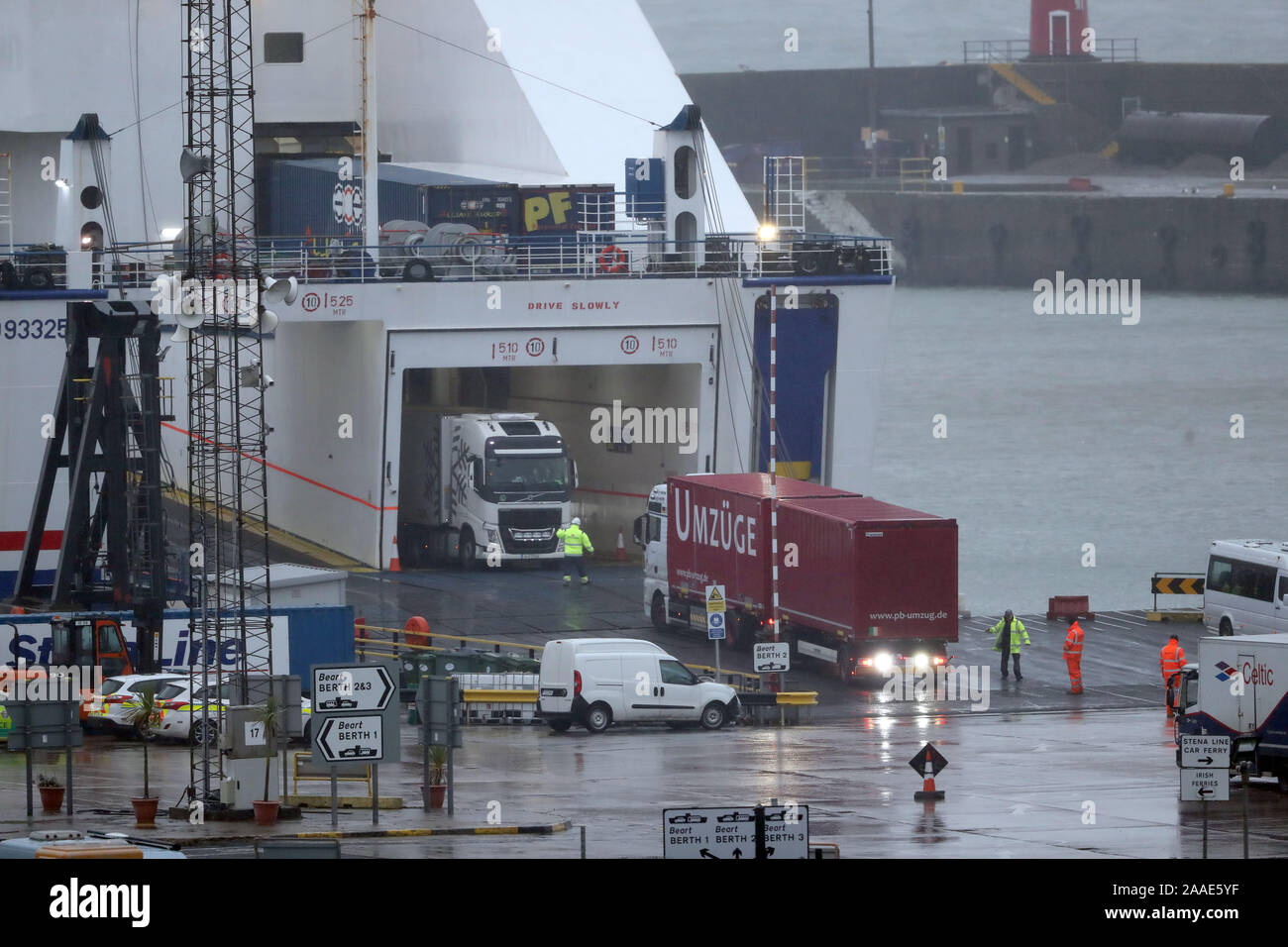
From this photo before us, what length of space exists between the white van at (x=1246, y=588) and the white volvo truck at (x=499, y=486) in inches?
461

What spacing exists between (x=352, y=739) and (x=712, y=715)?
11038mm

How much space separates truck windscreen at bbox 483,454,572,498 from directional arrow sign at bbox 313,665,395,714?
19.6m

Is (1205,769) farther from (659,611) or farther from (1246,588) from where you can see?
(1246,588)

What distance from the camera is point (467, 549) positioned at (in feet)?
138

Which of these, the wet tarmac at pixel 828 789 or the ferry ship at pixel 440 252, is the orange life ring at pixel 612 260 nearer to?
the ferry ship at pixel 440 252

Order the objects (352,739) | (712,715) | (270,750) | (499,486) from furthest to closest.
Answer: (499,486) < (712,715) < (270,750) < (352,739)

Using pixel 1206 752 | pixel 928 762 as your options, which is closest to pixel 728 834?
pixel 1206 752

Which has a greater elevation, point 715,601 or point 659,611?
point 715,601

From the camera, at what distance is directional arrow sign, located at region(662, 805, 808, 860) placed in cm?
1447

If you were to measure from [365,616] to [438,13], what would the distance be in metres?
19.1

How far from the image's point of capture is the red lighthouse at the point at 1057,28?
15588 cm

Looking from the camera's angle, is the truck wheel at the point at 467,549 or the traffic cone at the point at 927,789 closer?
the traffic cone at the point at 927,789

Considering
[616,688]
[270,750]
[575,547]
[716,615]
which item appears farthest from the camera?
[575,547]

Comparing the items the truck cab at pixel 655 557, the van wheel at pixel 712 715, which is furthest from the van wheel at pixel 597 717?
the truck cab at pixel 655 557
